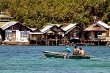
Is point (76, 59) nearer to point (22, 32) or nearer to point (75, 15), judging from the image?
point (22, 32)

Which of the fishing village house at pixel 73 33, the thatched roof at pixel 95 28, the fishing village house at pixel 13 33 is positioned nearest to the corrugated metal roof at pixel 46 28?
the fishing village house at pixel 13 33

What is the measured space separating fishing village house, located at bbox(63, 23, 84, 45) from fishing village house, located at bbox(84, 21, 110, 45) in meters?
1.84

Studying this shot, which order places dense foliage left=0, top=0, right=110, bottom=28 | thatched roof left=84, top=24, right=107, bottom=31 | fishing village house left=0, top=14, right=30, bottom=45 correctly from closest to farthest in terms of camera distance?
fishing village house left=0, top=14, right=30, bottom=45 → thatched roof left=84, top=24, right=107, bottom=31 → dense foliage left=0, top=0, right=110, bottom=28

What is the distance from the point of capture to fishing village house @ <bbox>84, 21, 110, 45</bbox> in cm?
14025

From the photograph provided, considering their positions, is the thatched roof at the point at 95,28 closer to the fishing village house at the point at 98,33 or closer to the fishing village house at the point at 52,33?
the fishing village house at the point at 98,33

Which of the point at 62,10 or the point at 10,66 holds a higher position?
the point at 62,10

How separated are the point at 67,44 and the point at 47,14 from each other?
65.7 feet

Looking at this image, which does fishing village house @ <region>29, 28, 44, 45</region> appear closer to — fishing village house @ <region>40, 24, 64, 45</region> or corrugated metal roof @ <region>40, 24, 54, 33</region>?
fishing village house @ <region>40, 24, 64, 45</region>

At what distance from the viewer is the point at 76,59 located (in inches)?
2783

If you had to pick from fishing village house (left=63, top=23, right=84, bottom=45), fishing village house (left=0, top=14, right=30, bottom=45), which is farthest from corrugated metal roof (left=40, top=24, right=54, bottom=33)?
fishing village house (left=63, top=23, right=84, bottom=45)

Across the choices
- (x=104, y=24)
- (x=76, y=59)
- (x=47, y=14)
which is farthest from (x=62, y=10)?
(x=76, y=59)

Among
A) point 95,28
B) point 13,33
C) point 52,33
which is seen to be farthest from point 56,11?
point 13,33

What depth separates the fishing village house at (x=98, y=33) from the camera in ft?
460

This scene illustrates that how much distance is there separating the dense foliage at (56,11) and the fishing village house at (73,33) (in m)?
10.3
